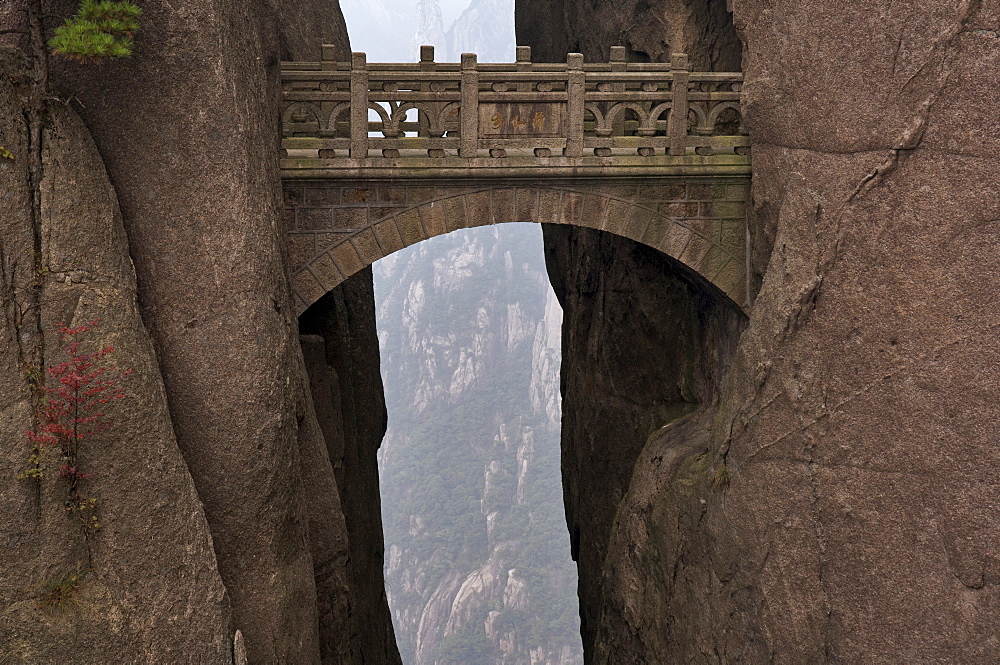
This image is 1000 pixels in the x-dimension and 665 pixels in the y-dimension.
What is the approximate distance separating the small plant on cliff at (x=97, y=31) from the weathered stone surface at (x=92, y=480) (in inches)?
24.1

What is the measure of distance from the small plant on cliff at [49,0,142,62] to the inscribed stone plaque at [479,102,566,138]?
4663 millimetres

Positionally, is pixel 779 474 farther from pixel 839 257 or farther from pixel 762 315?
pixel 839 257

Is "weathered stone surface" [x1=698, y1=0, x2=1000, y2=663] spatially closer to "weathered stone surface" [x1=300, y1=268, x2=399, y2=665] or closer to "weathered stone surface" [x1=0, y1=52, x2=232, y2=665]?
"weathered stone surface" [x1=300, y1=268, x2=399, y2=665]

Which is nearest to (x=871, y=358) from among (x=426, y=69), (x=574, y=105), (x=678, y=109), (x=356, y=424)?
(x=678, y=109)

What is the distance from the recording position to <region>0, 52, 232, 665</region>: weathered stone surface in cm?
851

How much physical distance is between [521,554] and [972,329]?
3841 inches

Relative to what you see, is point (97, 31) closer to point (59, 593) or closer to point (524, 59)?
point (59, 593)

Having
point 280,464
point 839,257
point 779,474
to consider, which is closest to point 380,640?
point 280,464

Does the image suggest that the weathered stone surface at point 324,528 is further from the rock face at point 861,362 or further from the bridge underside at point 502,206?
the rock face at point 861,362

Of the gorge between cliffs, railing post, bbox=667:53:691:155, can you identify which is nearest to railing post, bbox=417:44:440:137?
the gorge between cliffs

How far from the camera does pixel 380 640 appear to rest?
61.0 feet

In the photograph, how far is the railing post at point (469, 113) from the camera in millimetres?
12023

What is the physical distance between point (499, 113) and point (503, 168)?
2.48ft

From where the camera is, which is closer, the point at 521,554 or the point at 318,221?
the point at 318,221
